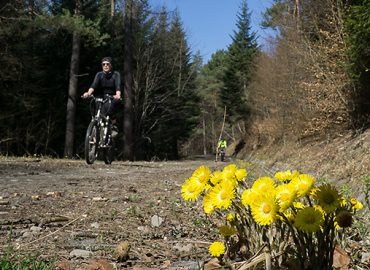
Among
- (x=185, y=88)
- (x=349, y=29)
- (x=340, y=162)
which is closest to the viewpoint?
(x=340, y=162)

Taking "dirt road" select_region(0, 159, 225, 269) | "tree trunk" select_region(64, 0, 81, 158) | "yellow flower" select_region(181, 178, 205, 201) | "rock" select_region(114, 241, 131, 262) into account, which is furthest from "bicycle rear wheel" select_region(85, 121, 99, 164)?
"tree trunk" select_region(64, 0, 81, 158)

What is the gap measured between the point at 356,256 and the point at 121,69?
2686cm

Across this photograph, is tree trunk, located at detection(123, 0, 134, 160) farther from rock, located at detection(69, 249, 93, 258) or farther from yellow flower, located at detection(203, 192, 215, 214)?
yellow flower, located at detection(203, 192, 215, 214)

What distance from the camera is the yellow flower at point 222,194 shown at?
1.29 metres

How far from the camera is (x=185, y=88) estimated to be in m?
34.8

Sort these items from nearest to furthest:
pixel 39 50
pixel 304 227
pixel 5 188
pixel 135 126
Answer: pixel 304 227 → pixel 5 188 → pixel 39 50 → pixel 135 126

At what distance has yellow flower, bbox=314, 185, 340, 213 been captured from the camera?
1155 mm

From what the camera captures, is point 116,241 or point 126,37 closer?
point 116,241

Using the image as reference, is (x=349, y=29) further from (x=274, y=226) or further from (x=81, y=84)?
(x=81, y=84)

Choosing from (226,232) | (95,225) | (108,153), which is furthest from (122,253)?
(108,153)

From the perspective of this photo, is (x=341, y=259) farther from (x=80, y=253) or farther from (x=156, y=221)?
A: (x=156, y=221)

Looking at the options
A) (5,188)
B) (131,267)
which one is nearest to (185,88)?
(5,188)

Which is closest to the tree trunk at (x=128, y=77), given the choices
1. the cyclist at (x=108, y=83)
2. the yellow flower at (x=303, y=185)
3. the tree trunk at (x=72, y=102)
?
the tree trunk at (x=72, y=102)

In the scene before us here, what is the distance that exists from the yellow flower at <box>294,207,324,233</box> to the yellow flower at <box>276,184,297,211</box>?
1.7 inches
